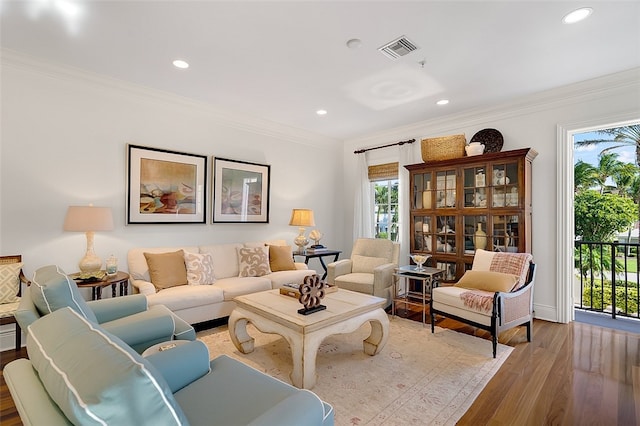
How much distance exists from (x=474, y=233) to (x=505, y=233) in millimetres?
360

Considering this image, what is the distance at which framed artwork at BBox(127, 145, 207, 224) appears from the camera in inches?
138

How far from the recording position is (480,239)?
3893 millimetres

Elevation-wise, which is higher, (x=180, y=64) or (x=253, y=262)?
(x=180, y=64)

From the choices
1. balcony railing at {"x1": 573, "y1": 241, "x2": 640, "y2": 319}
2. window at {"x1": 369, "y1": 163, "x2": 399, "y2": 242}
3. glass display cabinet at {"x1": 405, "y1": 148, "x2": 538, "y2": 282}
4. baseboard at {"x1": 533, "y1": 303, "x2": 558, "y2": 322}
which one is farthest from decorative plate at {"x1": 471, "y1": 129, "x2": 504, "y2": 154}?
baseboard at {"x1": 533, "y1": 303, "x2": 558, "y2": 322}

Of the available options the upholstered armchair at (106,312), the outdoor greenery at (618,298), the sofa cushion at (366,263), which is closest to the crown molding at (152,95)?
the sofa cushion at (366,263)

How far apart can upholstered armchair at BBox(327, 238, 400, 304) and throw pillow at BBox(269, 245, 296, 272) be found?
560 mm

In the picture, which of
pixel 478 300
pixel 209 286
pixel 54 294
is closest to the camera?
pixel 54 294

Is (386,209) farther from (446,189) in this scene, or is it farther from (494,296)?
(494,296)

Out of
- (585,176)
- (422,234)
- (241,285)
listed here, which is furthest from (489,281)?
(585,176)

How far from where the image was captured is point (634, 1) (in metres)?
2.11

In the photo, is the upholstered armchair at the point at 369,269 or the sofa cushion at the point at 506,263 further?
the upholstered armchair at the point at 369,269

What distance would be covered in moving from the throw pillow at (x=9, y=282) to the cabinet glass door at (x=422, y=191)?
4487 millimetres

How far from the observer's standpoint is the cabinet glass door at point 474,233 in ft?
12.7

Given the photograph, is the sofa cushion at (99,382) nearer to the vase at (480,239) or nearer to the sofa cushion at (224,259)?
the sofa cushion at (224,259)
